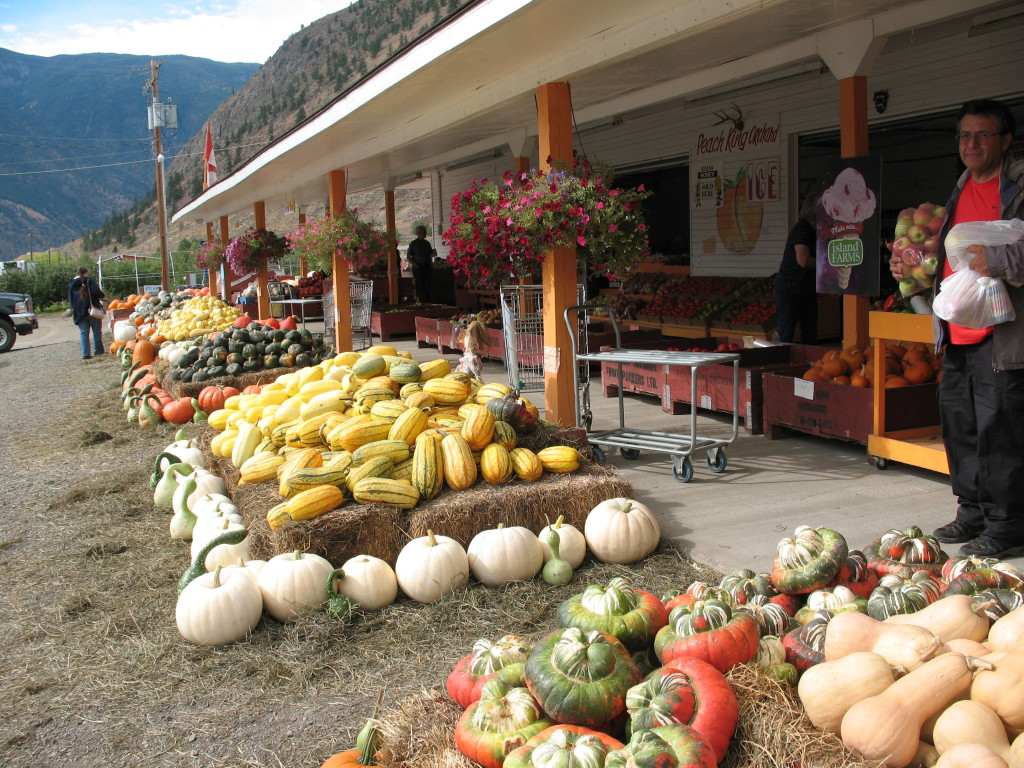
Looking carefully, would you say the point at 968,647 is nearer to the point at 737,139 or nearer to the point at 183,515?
the point at 183,515

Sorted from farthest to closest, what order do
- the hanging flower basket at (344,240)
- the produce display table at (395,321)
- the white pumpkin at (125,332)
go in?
the white pumpkin at (125,332)
the produce display table at (395,321)
the hanging flower basket at (344,240)

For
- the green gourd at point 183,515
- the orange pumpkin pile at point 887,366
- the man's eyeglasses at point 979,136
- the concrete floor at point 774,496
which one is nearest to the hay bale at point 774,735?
the concrete floor at point 774,496

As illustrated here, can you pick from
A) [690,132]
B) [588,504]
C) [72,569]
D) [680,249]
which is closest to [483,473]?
[588,504]

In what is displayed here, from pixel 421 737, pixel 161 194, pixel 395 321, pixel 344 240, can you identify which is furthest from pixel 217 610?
pixel 161 194

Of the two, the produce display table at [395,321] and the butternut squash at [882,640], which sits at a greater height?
the produce display table at [395,321]

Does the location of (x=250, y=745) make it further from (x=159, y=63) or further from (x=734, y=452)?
(x=159, y=63)

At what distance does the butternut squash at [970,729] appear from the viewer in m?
1.88

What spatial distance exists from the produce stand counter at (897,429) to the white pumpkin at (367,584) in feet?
11.3

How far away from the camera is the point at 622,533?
175 inches

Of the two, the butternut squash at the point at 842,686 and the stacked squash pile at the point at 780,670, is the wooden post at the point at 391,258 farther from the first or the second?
the butternut squash at the point at 842,686

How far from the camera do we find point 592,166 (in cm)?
660

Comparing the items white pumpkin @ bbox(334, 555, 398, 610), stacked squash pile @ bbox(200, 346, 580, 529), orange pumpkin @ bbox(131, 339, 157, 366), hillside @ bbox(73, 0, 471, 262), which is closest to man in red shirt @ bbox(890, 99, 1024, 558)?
stacked squash pile @ bbox(200, 346, 580, 529)

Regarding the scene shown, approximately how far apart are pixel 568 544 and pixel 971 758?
2.76 m

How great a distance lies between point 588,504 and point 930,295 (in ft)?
7.40
